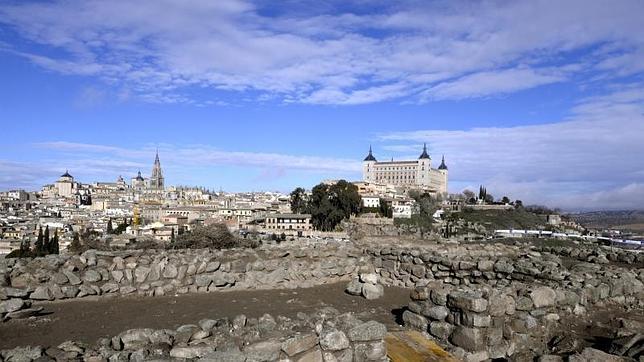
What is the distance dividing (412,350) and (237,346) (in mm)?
2167

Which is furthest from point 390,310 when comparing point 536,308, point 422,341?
point 422,341

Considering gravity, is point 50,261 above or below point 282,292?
above

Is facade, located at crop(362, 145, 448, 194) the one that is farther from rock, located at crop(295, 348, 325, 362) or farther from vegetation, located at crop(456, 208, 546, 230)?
rock, located at crop(295, 348, 325, 362)

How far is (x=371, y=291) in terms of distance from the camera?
38.5ft

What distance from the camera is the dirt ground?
299 inches

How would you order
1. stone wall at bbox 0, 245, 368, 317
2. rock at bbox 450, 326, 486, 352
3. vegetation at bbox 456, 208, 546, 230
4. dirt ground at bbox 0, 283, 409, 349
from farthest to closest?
1. vegetation at bbox 456, 208, 546, 230
2. stone wall at bbox 0, 245, 368, 317
3. dirt ground at bbox 0, 283, 409, 349
4. rock at bbox 450, 326, 486, 352

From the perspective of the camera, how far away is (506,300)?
7.44 m

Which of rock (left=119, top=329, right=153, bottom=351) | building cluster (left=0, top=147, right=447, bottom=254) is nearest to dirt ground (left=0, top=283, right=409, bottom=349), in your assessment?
rock (left=119, top=329, right=153, bottom=351)

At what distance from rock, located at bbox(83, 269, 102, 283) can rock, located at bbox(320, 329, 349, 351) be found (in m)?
7.37

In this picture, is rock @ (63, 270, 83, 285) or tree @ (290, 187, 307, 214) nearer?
rock @ (63, 270, 83, 285)

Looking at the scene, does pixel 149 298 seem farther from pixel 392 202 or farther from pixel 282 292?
pixel 392 202

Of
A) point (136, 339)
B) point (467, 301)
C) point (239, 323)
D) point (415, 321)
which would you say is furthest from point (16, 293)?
point (467, 301)

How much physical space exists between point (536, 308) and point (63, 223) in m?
141

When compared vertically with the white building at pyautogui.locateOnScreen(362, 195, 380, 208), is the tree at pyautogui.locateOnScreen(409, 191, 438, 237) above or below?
below
